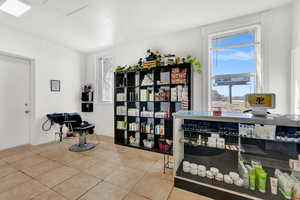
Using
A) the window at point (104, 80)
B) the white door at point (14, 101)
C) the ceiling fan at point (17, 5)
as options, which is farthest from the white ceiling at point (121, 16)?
the window at point (104, 80)

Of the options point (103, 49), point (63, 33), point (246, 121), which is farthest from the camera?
point (103, 49)

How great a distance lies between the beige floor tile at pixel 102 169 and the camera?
2.27m

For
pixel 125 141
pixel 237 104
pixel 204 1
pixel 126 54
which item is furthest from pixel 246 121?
pixel 126 54

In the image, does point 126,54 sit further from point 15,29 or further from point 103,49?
point 15,29

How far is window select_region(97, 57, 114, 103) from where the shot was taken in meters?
4.55

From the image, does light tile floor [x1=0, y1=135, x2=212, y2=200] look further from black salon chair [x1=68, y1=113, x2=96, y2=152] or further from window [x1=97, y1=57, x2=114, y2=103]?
window [x1=97, y1=57, x2=114, y2=103]

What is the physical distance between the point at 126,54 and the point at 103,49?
1014 mm

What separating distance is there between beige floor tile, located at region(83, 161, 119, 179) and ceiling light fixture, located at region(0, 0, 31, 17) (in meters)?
3.09

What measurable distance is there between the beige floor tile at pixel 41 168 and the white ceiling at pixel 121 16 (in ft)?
9.55

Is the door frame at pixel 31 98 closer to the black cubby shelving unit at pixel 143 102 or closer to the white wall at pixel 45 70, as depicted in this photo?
the white wall at pixel 45 70

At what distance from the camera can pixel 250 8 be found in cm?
244

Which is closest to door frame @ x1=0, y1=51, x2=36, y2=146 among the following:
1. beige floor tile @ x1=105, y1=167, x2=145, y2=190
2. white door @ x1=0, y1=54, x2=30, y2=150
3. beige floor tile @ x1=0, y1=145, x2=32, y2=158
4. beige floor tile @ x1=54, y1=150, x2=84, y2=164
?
white door @ x1=0, y1=54, x2=30, y2=150

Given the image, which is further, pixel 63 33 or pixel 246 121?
pixel 63 33

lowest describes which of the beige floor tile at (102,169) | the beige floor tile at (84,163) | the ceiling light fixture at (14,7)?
the beige floor tile at (102,169)
